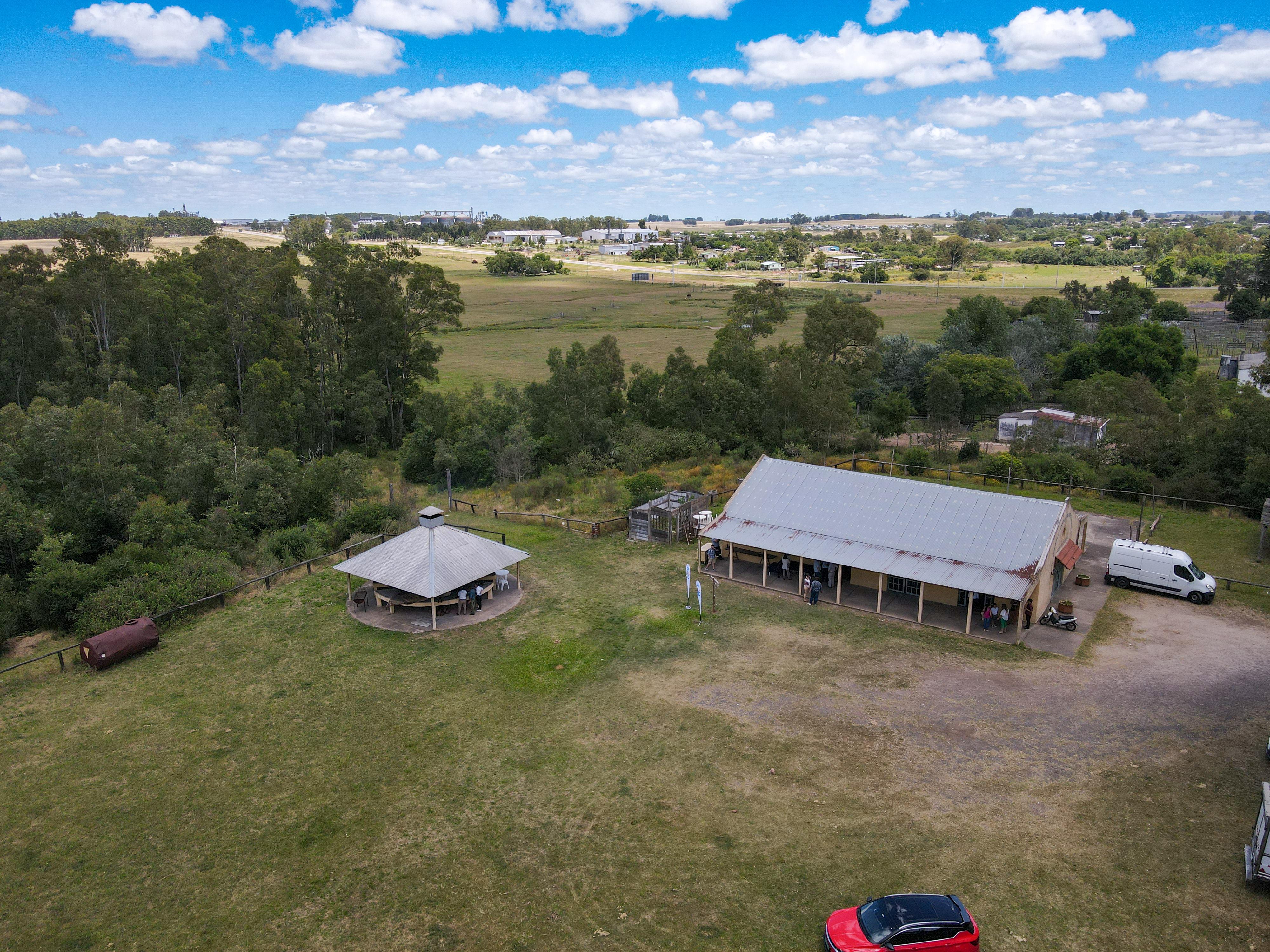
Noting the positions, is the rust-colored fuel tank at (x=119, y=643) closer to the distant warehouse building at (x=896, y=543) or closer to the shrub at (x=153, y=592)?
the shrub at (x=153, y=592)

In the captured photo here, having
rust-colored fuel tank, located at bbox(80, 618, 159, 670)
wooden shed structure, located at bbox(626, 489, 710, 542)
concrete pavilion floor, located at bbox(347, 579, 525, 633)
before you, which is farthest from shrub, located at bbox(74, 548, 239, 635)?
wooden shed structure, located at bbox(626, 489, 710, 542)

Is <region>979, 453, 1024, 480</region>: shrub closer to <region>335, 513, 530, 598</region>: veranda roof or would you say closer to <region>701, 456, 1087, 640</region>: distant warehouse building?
<region>701, 456, 1087, 640</region>: distant warehouse building

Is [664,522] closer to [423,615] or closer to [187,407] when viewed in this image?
[423,615]

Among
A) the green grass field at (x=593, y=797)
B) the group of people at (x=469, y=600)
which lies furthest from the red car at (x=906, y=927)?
Answer: the group of people at (x=469, y=600)

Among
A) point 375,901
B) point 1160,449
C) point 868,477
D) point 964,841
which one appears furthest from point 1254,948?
point 1160,449

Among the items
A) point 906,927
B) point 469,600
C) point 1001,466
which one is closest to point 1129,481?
Answer: point 1001,466

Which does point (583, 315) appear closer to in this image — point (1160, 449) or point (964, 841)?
point (1160, 449)
